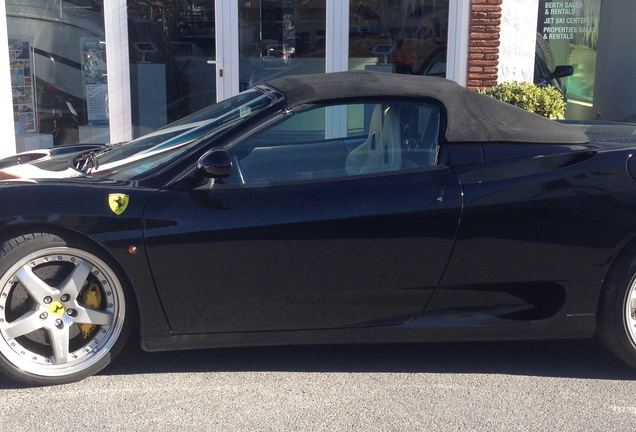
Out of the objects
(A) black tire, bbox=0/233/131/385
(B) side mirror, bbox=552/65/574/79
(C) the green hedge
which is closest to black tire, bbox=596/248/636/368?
(A) black tire, bbox=0/233/131/385

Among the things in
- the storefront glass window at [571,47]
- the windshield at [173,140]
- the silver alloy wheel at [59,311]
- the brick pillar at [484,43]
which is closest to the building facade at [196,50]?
the brick pillar at [484,43]

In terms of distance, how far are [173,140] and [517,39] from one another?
5.62 m

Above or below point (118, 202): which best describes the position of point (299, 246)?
below

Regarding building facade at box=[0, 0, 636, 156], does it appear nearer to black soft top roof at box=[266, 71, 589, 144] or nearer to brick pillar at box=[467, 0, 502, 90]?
brick pillar at box=[467, 0, 502, 90]

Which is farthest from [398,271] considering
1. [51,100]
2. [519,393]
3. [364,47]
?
[51,100]

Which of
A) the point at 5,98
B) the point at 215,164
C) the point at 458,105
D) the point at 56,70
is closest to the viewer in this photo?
the point at 215,164

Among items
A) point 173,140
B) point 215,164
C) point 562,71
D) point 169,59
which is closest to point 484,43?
point 562,71

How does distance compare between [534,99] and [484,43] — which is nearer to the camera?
[534,99]

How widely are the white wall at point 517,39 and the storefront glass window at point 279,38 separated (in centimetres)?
198

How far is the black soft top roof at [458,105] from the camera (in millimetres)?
3754

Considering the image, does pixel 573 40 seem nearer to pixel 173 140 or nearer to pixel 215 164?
pixel 173 140

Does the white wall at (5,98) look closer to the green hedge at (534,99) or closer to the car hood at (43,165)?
the car hood at (43,165)

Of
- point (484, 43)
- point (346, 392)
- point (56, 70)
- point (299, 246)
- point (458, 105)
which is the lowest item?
point (346, 392)

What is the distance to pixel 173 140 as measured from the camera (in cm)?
396
